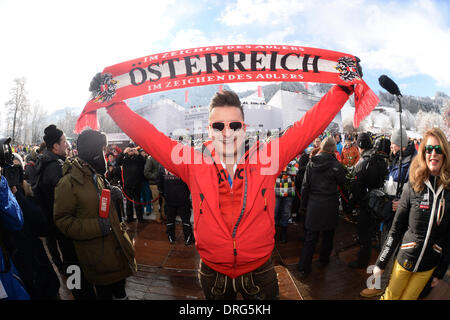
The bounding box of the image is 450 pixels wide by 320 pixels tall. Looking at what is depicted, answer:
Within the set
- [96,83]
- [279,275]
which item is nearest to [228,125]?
[96,83]

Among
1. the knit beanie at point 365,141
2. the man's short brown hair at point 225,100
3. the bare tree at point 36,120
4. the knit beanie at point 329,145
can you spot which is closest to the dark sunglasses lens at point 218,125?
the man's short brown hair at point 225,100

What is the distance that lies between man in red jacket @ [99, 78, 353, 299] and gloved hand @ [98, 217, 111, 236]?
1.03m

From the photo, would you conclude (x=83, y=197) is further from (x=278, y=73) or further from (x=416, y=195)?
(x=416, y=195)

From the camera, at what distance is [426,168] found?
2.15 metres

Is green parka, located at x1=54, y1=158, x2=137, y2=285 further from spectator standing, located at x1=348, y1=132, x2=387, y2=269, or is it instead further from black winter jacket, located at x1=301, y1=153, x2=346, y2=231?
spectator standing, located at x1=348, y1=132, x2=387, y2=269

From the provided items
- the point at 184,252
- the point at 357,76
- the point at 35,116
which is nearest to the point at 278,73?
the point at 357,76

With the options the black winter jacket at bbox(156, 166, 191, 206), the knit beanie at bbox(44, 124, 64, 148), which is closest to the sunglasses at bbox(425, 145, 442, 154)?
the black winter jacket at bbox(156, 166, 191, 206)

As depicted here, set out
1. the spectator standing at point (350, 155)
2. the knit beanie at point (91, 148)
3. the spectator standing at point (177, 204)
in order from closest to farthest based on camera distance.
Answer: the knit beanie at point (91, 148), the spectator standing at point (177, 204), the spectator standing at point (350, 155)

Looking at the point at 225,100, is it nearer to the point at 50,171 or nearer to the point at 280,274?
the point at 50,171

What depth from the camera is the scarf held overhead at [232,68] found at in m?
2.05

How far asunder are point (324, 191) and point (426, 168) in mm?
1776

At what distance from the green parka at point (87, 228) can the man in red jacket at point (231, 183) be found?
3.03 feet

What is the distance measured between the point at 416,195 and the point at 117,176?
694 centimetres

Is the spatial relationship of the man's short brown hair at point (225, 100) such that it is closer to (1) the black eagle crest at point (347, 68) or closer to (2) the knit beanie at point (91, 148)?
(1) the black eagle crest at point (347, 68)
